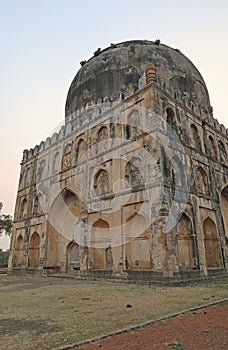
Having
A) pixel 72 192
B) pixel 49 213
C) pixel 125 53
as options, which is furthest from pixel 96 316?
pixel 125 53

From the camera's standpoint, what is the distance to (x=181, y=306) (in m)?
6.41

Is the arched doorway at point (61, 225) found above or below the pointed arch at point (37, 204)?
below

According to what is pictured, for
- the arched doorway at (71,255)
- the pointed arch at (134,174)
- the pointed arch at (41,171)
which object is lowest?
the arched doorway at (71,255)

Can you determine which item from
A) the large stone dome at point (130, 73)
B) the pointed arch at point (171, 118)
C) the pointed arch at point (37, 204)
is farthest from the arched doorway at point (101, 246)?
the large stone dome at point (130, 73)

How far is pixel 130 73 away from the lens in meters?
20.2

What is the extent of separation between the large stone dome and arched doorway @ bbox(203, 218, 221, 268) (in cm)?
973

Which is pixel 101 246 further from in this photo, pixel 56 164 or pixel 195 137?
pixel 195 137

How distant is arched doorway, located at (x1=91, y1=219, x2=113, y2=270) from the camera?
569 inches

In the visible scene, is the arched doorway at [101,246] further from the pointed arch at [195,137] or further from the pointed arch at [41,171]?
the pointed arch at [41,171]

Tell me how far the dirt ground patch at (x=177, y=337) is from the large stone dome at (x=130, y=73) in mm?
16503

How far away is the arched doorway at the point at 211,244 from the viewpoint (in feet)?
48.8

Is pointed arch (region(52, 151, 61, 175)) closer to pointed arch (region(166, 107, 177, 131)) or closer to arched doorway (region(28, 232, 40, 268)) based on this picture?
arched doorway (region(28, 232, 40, 268))

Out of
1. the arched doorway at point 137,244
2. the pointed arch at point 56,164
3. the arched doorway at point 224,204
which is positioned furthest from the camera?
the pointed arch at point 56,164

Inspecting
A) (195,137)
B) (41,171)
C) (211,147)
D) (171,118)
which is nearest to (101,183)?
(171,118)
